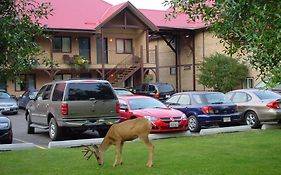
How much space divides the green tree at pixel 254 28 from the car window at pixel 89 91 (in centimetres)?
776

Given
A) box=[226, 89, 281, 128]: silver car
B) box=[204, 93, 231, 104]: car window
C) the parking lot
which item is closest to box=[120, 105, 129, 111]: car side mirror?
the parking lot

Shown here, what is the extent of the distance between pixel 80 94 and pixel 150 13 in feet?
111

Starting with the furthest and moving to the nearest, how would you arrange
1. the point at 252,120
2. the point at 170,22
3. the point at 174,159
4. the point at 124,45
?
the point at 170,22 → the point at 124,45 → the point at 252,120 → the point at 174,159

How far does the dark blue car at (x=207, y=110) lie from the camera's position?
17.2m

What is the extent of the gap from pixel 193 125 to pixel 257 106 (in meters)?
2.66

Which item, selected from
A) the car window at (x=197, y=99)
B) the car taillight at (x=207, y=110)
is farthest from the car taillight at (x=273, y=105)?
the car window at (x=197, y=99)

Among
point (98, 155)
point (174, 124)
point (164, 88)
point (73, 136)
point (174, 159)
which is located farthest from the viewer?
point (164, 88)

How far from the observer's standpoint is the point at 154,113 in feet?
51.0

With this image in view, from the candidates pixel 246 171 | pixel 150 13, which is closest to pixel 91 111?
pixel 246 171

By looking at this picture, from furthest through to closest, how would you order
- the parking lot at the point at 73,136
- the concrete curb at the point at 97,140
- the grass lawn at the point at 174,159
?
1. the parking lot at the point at 73,136
2. the concrete curb at the point at 97,140
3. the grass lawn at the point at 174,159

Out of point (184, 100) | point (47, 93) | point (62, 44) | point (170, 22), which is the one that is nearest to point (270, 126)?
point (184, 100)

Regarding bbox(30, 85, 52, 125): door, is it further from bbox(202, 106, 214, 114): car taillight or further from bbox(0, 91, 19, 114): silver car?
bbox(0, 91, 19, 114): silver car

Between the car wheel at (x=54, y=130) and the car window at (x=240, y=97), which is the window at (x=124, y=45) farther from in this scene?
the car wheel at (x=54, y=130)

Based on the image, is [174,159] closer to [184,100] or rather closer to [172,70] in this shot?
[184,100]
